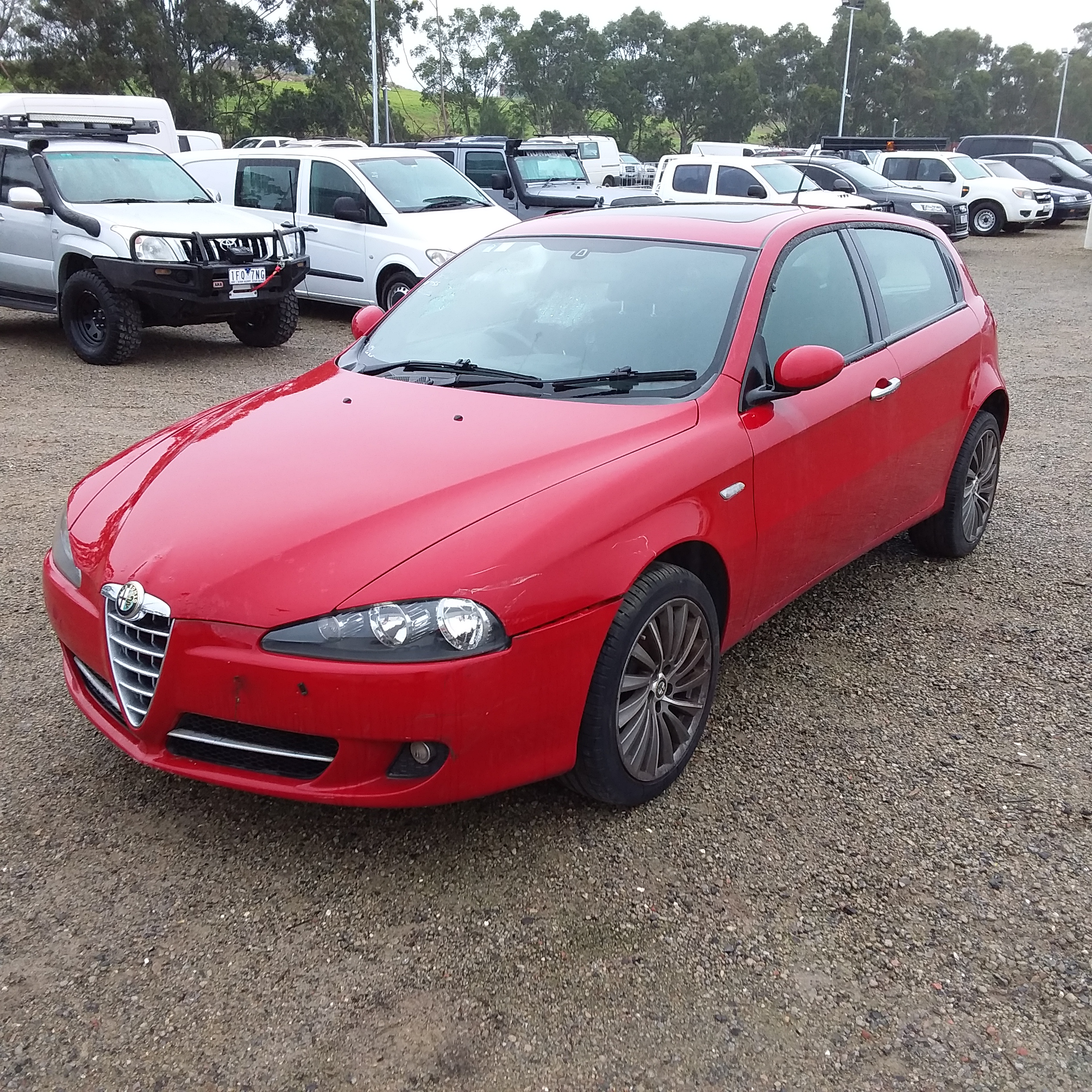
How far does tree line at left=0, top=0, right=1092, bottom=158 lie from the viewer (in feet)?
141

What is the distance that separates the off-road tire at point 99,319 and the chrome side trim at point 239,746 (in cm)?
744

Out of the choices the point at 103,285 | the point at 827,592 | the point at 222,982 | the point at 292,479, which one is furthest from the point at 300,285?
the point at 222,982

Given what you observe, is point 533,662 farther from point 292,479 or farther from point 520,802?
point 292,479

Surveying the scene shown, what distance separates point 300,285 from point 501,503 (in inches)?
395

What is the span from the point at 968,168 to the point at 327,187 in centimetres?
1702

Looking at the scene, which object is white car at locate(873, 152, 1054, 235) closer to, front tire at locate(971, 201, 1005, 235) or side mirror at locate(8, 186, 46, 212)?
front tire at locate(971, 201, 1005, 235)

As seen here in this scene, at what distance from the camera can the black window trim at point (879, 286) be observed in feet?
13.8

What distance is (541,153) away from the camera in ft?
63.9

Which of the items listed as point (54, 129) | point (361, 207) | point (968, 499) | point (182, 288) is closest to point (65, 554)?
point (968, 499)

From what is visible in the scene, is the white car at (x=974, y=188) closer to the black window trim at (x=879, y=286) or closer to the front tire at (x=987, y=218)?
the front tire at (x=987, y=218)

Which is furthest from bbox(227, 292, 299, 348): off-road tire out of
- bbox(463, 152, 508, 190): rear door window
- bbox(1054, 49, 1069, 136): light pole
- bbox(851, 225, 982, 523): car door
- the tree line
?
bbox(1054, 49, 1069, 136): light pole

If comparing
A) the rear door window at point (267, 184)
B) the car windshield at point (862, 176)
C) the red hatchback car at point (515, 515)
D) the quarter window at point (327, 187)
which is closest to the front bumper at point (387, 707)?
the red hatchback car at point (515, 515)

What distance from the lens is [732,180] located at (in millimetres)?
17562

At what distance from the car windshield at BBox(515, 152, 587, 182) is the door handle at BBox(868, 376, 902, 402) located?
1571 cm
